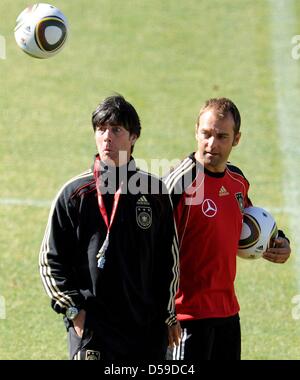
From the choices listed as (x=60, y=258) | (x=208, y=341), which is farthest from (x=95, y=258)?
(x=208, y=341)

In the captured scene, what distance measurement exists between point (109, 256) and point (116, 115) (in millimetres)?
905

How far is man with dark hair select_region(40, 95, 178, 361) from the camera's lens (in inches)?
253

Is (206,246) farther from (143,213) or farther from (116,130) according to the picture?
(116,130)

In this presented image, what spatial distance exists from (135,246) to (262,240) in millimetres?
1447

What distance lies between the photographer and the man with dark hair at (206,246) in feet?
23.0

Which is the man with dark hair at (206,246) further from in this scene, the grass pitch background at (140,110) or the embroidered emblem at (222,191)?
the grass pitch background at (140,110)

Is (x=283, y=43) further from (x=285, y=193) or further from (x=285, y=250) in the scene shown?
(x=285, y=250)

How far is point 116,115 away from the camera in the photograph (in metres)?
6.51

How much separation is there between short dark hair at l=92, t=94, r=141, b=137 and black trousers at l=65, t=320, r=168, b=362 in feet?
4.26

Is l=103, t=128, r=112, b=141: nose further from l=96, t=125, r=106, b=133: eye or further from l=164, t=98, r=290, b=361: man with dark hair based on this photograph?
l=164, t=98, r=290, b=361: man with dark hair

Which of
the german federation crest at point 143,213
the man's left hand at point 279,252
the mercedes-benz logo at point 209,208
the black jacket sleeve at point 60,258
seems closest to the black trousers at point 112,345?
the black jacket sleeve at point 60,258

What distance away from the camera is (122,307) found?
21.2 ft

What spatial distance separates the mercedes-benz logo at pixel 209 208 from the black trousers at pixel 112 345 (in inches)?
39.2

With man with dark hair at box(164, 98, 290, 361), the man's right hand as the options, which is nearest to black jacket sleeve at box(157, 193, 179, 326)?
man with dark hair at box(164, 98, 290, 361)
